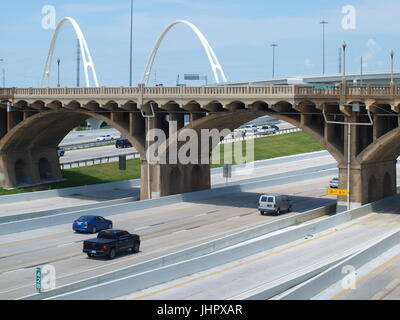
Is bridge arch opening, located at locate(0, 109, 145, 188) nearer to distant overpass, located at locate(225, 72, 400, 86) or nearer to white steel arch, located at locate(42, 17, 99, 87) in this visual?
white steel arch, located at locate(42, 17, 99, 87)

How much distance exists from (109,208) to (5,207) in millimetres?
15006

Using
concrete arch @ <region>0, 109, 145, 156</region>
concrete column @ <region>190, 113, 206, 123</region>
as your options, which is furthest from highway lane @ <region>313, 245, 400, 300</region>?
concrete arch @ <region>0, 109, 145, 156</region>

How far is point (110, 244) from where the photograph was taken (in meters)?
39.8

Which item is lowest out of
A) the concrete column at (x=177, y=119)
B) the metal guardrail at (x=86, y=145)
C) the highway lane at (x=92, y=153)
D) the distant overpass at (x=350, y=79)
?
the highway lane at (x=92, y=153)

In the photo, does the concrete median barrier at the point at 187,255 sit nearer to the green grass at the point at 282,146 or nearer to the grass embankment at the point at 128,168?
the grass embankment at the point at 128,168

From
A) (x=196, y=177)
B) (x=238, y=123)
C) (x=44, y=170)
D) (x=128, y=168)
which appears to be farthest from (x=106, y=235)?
(x=128, y=168)

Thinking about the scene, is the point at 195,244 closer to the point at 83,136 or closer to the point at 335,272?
the point at 335,272

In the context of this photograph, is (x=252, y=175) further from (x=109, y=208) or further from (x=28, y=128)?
(x=109, y=208)

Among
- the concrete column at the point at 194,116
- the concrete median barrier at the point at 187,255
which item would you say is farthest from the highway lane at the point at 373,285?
the concrete column at the point at 194,116

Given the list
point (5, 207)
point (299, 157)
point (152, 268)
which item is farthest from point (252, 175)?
point (152, 268)

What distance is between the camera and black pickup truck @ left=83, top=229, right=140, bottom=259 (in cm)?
3966

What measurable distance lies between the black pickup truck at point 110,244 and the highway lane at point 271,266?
250 inches

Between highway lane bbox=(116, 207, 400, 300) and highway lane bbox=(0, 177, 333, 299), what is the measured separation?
5.22m

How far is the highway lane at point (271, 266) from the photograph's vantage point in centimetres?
3253
